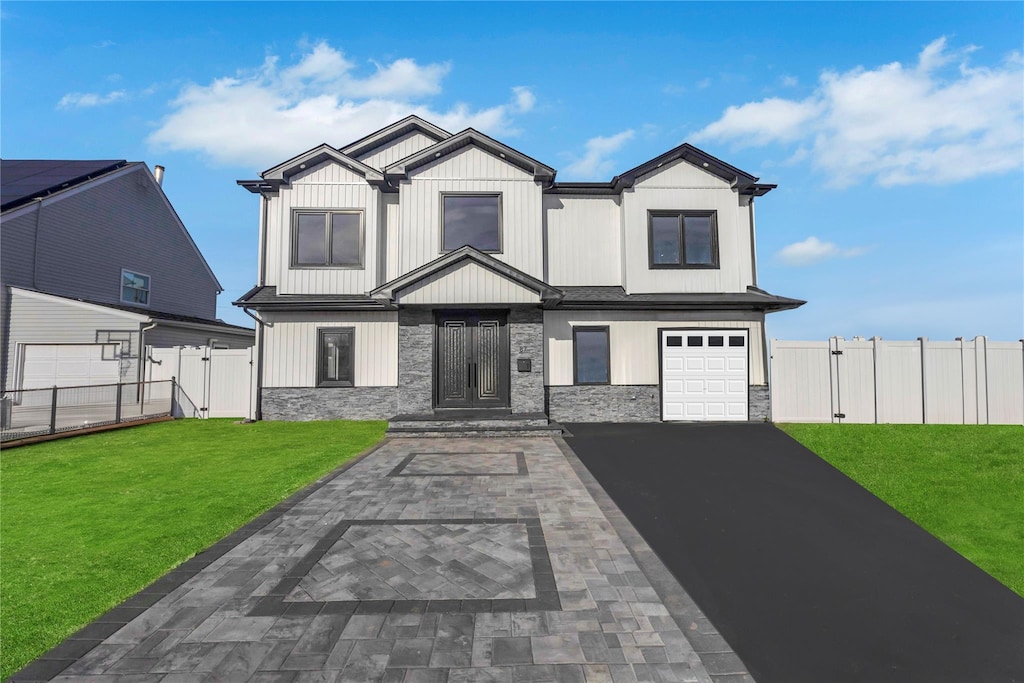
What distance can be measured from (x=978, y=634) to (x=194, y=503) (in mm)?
8799

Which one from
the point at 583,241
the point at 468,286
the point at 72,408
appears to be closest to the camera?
the point at 72,408

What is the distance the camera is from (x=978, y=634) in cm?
349

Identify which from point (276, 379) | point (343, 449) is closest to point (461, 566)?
point (343, 449)

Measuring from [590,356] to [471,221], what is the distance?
557 centimetres

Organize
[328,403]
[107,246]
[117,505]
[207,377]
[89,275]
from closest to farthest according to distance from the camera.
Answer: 1. [117,505]
2. [328,403]
3. [207,377]
4. [89,275]
5. [107,246]

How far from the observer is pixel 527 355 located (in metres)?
12.0

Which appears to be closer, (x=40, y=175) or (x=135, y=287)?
(x=40, y=175)

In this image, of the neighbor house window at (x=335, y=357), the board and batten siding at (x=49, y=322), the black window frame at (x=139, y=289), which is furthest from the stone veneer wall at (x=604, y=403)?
the black window frame at (x=139, y=289)

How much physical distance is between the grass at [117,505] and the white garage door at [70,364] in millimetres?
5172

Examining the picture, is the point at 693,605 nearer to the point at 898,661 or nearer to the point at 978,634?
the point at 898,661


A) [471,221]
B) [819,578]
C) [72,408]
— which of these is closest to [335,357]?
[471,221]

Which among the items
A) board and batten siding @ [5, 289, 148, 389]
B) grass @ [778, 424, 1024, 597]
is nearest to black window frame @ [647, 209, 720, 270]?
grass @ [778, 424, 1024, 597]

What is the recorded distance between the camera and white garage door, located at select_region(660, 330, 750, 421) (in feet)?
41.0

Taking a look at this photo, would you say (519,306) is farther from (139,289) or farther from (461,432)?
(139,289)
